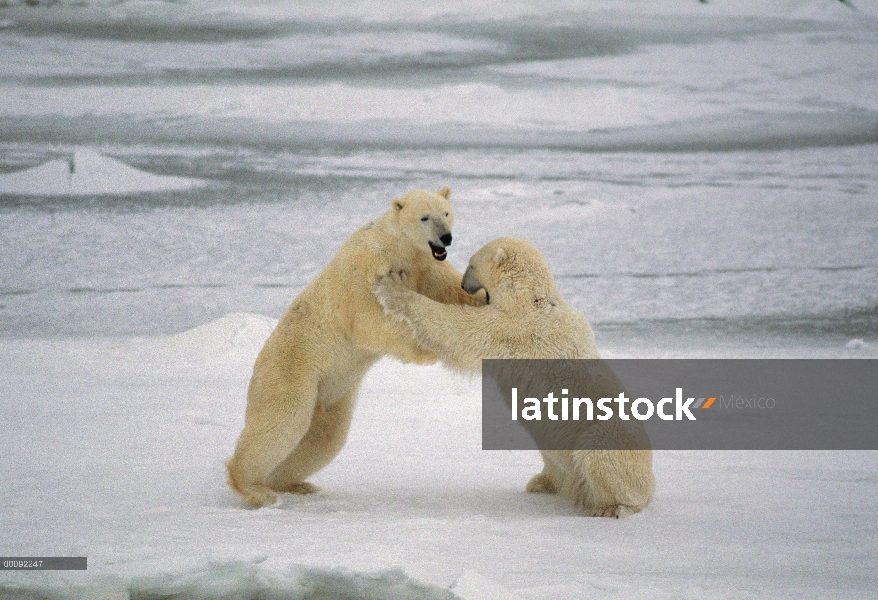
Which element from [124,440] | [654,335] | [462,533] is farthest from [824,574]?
[654,335]

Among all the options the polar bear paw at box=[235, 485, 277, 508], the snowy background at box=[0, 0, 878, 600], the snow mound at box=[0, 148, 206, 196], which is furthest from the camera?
the snow mound at box=[0, 148, 206, 196]

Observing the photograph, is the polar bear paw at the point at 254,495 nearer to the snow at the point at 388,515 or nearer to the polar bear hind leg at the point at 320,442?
the snow at the point at 388,515

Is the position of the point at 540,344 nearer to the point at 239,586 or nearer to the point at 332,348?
the point at 332,348

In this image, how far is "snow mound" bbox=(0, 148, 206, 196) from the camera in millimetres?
10031

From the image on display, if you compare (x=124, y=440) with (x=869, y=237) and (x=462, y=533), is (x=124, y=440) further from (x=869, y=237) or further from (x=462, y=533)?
(x=869, y=237)

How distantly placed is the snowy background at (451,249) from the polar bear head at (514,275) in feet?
3.04

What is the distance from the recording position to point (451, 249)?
9453 mm

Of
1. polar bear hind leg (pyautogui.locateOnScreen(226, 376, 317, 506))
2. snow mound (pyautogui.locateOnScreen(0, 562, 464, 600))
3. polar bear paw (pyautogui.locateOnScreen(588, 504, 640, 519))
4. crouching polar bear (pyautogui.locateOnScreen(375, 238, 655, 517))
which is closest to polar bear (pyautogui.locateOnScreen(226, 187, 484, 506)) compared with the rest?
polar bear hind leg (pyautogui.locateOnScreen(226, 376, 317, 506))

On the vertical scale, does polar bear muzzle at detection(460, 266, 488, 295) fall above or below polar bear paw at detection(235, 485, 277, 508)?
above

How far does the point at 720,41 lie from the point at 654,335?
6.20m

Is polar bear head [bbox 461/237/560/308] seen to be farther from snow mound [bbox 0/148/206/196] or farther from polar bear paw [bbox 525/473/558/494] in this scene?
snow mound [bbox 0/148/206/196]

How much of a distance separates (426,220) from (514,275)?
1.49 feet

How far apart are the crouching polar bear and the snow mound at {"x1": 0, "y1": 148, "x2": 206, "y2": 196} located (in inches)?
274

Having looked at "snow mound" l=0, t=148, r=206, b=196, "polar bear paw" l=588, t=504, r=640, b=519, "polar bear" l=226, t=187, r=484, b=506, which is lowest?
"polar bear paw" l=588, t=504, r=640, b=519
